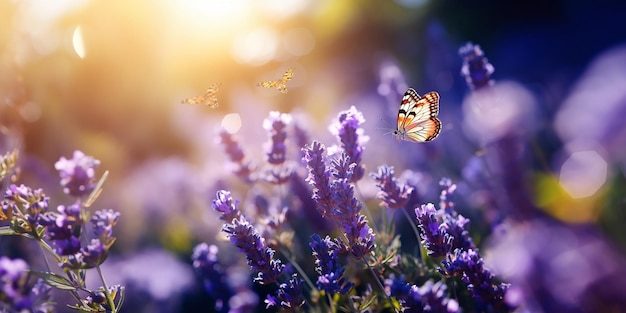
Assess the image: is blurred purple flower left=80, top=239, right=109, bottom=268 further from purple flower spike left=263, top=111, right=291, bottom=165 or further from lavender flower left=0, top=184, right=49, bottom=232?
purple flower spike left=263, top=111, right=291, bottom=165

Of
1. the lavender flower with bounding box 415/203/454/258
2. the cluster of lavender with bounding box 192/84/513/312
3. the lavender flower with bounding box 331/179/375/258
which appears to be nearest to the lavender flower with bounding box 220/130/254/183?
the cluster of lavender with bounding box 192/84/513/312

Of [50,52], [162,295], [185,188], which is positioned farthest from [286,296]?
[50,52]

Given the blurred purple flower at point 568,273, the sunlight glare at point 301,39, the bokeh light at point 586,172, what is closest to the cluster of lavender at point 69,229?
the blurred purple flower at point 568,273

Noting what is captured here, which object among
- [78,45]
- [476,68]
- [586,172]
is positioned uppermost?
[476,68]

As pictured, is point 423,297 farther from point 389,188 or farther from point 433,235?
point 389,188

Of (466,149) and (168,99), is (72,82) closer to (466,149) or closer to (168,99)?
(168,99)

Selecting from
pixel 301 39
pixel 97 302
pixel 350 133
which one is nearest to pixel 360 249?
pixel 350 133
